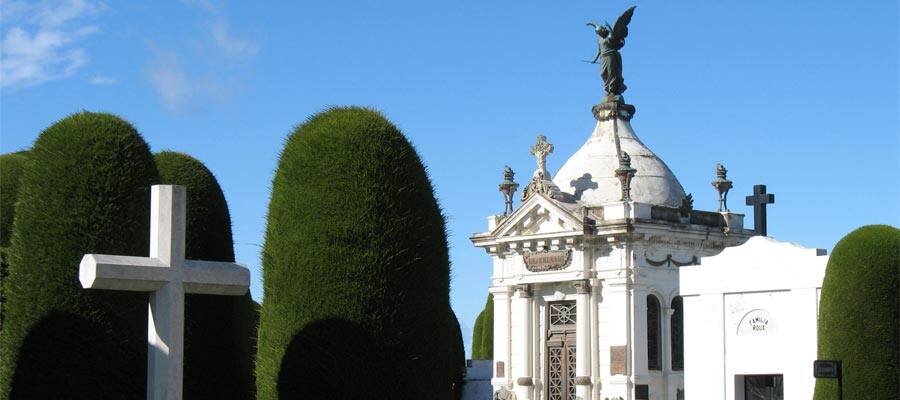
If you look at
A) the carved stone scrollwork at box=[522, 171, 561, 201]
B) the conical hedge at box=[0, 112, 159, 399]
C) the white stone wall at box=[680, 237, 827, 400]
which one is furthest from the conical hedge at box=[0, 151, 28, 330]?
the carved stone scrollwork at box=[522, 171, 561, 201]

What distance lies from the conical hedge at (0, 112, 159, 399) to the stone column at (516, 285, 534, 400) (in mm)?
20802

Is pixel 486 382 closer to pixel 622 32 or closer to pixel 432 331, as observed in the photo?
pixel 622 32

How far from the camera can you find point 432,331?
18.4 m

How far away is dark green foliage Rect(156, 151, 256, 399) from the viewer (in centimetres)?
2145

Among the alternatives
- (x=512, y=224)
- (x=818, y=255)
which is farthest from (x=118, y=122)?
(x=512, y=224)

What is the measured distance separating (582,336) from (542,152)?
515 centimetres

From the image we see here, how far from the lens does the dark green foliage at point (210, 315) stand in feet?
70.4

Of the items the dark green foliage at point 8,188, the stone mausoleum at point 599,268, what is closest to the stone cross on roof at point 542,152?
the stone mausoleum at point 599,268

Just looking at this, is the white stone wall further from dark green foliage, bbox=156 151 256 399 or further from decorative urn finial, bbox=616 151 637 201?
dark green foliage, bbox=156 151 256 399

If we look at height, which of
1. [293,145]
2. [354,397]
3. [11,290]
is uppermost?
[293,145]

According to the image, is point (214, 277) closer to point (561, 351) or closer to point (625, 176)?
point (625, 176)

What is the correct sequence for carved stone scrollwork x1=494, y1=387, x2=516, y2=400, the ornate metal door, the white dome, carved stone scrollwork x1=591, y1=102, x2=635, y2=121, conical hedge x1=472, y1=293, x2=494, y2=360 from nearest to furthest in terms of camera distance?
the ornate metal door
the white dome
carved stone scrollwork x1=494, y1=387, x2=516, y2=400
carved stone scrollwork x1=591, y1=102, x2=635, y2=121
conical hedge x1=472, y1=293, x2=494, y2=360

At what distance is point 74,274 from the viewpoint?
17812mm

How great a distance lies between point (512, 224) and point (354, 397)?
21.3 metres
